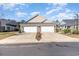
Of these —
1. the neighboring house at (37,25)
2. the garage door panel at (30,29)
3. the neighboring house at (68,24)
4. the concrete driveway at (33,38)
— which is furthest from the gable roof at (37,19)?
the neighboring house at (68,24)

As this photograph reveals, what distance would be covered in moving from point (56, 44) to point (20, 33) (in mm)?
638

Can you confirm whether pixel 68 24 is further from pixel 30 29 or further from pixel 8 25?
pixel 8 25

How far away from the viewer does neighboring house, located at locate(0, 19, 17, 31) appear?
624 centimetres

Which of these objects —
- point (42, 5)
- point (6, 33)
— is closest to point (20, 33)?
point (6, 33)

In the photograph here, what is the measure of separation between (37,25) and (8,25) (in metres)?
0.49

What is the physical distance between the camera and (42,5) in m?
6.14

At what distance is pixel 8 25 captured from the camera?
6324 mm

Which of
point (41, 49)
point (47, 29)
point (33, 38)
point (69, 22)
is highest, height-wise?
point (69, 22)

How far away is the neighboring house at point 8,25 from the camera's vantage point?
6.24 metres

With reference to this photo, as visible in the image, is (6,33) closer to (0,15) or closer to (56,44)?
(0,15)

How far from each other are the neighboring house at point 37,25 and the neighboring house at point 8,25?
137mm

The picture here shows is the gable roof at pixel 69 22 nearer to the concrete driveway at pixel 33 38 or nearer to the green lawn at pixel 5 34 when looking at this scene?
the concrete driveway at pixel 33 38

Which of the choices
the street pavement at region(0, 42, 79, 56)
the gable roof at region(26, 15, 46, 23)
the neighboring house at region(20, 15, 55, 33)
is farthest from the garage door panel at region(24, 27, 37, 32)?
the street pavement at region(0, 42, 79, 56)

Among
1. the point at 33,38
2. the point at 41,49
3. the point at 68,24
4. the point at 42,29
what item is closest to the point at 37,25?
the point at 42,29
